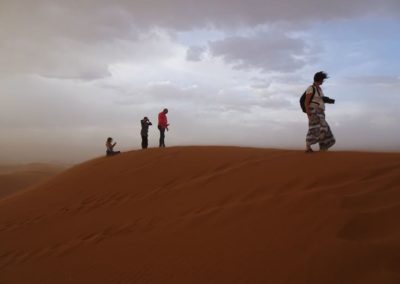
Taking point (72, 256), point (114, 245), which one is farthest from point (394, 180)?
point (72, 256)

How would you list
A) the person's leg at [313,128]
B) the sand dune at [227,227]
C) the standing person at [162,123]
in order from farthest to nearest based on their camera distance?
the standing person at [162,123], the person's leg at [313,128], the sand dune at [227,227]

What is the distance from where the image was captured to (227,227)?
16.7 ft

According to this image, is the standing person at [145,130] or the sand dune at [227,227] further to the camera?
the standing person at [145,130]

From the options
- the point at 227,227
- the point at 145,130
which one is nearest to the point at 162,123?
the point at 145,130

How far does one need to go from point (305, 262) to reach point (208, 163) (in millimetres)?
5373

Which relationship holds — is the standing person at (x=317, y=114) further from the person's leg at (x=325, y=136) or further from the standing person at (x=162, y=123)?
the standing person at (x=162, y=123)

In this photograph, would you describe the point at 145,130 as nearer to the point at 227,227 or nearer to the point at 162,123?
the point at 162,123

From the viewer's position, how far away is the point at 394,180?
5418 mm

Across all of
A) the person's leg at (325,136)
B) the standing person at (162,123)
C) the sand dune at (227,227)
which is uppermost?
the standing person at (162,123)

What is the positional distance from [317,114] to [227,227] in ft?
11.8

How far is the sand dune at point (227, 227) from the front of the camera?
388cm

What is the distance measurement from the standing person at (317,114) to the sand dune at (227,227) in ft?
1.19

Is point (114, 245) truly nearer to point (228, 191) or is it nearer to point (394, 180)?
point (228, 191)

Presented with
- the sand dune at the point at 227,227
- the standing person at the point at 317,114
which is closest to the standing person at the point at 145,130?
the sand dune at the point at 227,227
